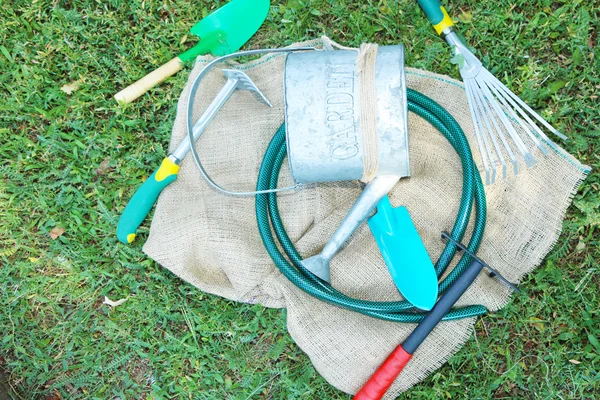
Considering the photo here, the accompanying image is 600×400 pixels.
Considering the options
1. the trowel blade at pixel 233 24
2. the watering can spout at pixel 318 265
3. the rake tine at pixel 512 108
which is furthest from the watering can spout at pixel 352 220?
the trowel blade at pixel 233 24

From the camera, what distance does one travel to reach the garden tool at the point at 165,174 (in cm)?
196

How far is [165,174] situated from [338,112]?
708 mm

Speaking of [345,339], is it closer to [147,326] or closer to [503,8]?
[147,326]

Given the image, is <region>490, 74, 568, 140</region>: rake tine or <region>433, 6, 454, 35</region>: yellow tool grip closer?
<region>490, 74, 568, 140</region>: rake tine

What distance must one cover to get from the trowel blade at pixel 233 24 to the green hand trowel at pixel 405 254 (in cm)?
83

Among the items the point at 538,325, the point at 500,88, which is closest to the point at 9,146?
the point at 500,88

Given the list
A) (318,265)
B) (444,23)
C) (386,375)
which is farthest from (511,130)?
(386,375)

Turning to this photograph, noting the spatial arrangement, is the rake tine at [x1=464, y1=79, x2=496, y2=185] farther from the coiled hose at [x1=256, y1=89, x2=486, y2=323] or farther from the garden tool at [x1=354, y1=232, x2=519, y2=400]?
the garden tool at [x1=354, y1=232, x2=519, y2=400]

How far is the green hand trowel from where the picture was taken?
1.71 meters

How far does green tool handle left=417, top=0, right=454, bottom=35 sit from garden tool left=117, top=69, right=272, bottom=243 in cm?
63

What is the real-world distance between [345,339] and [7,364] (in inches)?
48.1

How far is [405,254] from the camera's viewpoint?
1760mm

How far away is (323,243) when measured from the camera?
1943 millimetres

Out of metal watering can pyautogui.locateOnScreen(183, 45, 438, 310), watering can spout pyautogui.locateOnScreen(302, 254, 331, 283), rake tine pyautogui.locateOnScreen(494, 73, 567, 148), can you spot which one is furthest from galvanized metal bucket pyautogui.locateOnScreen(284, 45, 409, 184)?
rake tine pyautogui.locateOnScreen(494, 73, 567, 148)
